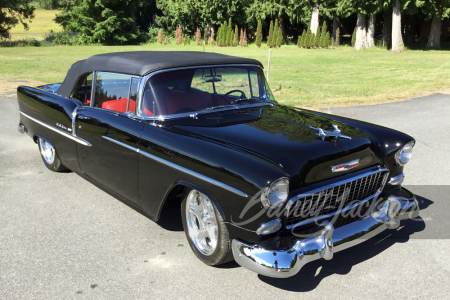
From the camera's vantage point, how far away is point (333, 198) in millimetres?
3123

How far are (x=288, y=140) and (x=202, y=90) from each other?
1200 mm

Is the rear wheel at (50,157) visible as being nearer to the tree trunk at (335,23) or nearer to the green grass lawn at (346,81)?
the green grass lawn at (346,81)

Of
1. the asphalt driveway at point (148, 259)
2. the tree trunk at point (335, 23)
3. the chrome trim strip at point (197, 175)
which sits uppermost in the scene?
the tree trunk at point (335, 23)

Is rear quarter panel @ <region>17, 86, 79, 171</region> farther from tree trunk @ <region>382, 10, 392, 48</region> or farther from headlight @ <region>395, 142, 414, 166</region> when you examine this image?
tree trunk @ <region>382, 10, 392, 48</region>

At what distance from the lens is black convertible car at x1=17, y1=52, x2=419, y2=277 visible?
9.36ft

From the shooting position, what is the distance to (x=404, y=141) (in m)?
3.80

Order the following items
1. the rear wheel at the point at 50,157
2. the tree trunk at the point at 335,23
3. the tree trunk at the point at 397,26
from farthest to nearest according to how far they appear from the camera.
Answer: the tree trunk at the point at 335,23
the tree trunk at the point at 397,26
the rear wheel at the point at 50,157

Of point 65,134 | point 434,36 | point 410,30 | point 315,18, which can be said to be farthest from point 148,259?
point 410,30

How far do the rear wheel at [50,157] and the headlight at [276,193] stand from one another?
10.9ft

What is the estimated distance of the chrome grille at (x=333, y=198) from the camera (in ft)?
9.69

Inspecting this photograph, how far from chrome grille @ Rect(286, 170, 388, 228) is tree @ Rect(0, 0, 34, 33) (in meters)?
54.3

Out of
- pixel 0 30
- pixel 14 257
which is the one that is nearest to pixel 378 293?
pixel 14 257

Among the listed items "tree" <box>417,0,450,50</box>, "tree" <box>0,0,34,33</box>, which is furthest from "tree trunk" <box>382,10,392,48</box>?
"tree" <box>0,0,34,33</box>

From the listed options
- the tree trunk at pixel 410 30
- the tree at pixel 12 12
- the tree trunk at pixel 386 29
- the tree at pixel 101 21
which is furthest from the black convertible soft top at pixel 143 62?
the tree at pixel 12 12
